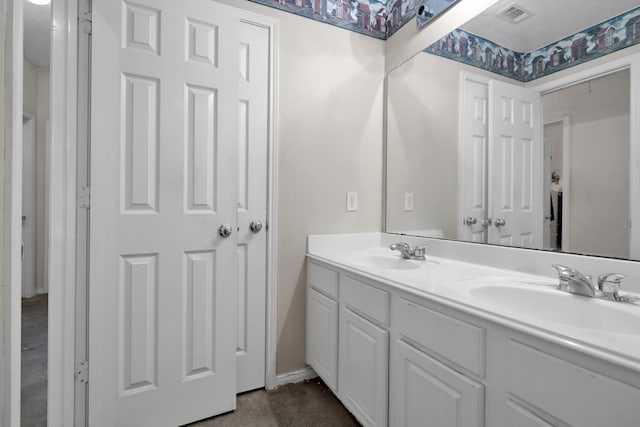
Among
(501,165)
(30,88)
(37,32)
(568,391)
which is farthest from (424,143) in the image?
(30,88)

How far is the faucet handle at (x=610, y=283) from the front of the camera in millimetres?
889

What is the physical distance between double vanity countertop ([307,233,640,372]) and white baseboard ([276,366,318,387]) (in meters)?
0.77

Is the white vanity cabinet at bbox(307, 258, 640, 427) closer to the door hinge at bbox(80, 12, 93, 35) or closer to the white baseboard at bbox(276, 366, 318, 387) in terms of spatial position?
the white baseboard at bbox(276, 366, 318, 387)

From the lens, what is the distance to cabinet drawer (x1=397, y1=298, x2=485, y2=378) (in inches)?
33.2

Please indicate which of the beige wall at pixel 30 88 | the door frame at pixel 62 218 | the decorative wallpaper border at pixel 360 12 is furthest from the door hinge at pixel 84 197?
the beige wall at pixel 30 88

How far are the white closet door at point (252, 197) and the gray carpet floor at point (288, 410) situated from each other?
11cm

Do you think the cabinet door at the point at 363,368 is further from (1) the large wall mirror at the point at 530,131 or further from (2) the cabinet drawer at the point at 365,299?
(1) the large wall mirror at the point at 530,131

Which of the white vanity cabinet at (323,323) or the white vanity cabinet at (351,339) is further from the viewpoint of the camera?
the white vanity cabinet at (323,323)

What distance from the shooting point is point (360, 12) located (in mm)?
1979

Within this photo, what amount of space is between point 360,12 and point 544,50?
3.92 feet

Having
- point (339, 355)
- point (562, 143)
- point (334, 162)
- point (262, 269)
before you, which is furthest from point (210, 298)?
point (562, 143)

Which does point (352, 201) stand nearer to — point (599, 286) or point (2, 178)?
point (599, 286)

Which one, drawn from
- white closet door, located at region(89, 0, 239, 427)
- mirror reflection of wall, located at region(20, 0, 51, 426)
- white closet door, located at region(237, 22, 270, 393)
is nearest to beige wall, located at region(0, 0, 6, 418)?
white closet door, located at region(89, 0, 239, 427)

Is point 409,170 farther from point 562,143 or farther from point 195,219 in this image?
point 195,219
